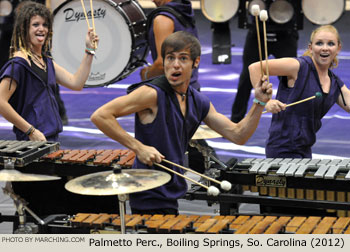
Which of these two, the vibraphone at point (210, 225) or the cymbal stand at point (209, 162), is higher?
the cymbal stand at point (209, 162)

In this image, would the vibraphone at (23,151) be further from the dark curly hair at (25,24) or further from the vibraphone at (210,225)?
the dark curly hair at (25,24)

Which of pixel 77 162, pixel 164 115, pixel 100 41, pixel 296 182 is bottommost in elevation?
pixel 296 182

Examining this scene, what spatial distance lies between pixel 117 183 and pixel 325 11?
17.0 feet

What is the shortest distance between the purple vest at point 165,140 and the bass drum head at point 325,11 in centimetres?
419

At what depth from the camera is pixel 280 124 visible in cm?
561

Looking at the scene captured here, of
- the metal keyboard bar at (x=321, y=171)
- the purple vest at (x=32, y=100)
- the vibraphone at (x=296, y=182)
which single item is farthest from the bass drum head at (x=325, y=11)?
the purple vest at (x=32, y=100)

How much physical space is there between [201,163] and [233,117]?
4.67 feet

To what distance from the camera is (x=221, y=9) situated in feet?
29.4

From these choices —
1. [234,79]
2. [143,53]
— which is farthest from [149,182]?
[234,79]

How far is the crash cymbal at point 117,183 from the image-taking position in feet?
11.8

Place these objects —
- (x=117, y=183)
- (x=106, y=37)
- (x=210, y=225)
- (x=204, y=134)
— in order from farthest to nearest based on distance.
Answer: (x=106, y=37), (x=204, y=134), (x=210, y=225), (x=117, y=183)

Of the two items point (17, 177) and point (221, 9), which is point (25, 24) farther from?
point (221, 9)

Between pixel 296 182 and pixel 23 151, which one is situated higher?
pixel 23 151

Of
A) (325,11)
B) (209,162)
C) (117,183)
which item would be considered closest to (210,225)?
(117,183)
